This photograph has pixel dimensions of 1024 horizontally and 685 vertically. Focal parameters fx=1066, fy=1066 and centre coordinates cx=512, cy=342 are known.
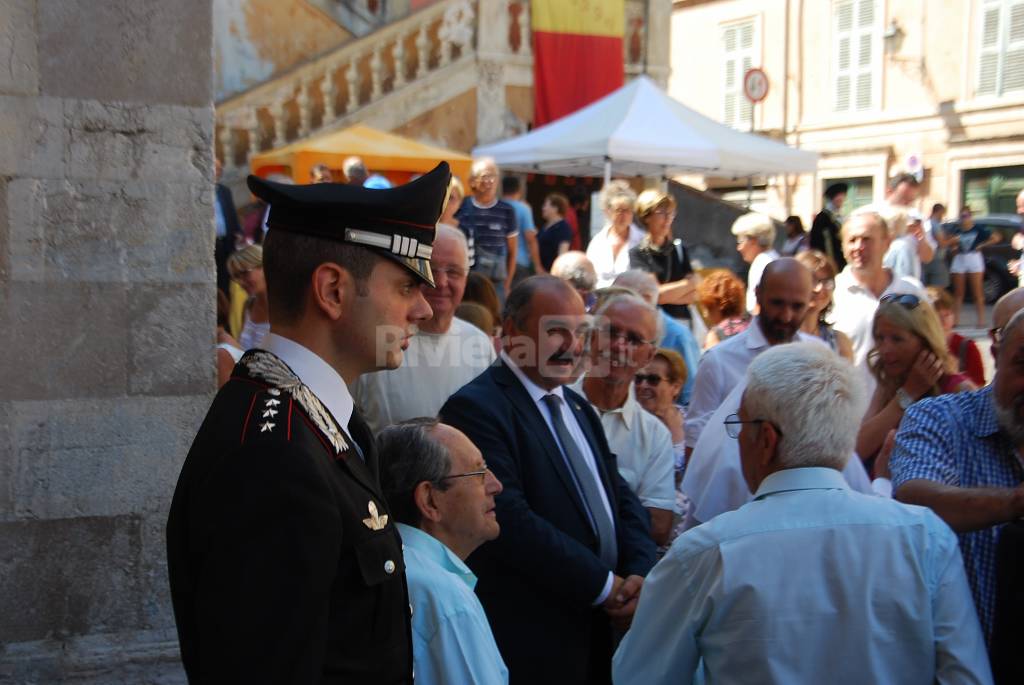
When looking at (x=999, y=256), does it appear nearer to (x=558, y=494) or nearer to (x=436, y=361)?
(x=436, y=361)

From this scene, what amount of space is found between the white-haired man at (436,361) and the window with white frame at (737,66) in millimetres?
25768

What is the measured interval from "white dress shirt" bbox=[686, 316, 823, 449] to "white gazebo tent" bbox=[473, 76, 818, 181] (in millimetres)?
6746

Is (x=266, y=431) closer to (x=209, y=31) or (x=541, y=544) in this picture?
(x=541, y=544)

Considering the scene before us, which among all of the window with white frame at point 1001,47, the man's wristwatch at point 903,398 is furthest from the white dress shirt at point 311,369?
the window with white frame at point 1001,47

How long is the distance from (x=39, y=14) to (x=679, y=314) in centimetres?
484

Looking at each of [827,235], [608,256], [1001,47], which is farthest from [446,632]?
[1001,47]

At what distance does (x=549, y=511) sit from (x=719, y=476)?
2.17 feet

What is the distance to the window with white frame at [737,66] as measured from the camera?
2858 centimetres

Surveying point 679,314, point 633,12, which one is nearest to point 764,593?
point 679,314

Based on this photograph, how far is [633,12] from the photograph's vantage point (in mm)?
16203

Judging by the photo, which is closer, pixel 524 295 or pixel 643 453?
pixel 524 295

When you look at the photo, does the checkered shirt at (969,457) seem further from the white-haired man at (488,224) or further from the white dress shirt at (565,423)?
the white-haired man at (488,224)

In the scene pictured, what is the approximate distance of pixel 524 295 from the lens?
3.52 m

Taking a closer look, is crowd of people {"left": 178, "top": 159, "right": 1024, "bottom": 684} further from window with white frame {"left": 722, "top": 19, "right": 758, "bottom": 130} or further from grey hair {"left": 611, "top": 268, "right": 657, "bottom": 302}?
window with white frame {"left": 722, "top": 19, "right": 758, "bottom": 130}
